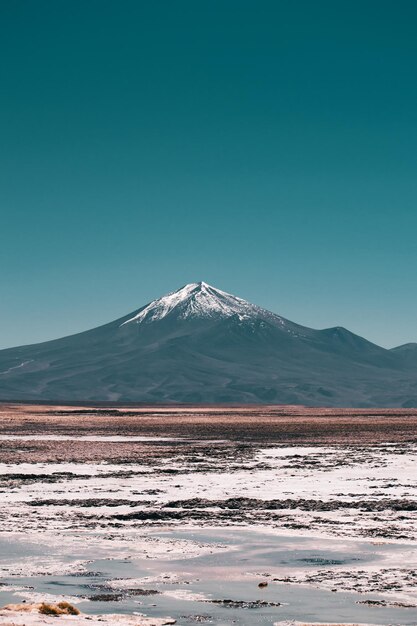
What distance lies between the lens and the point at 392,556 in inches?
708

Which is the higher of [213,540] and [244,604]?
[213,540]

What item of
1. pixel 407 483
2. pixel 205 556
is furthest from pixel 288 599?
pixel 407 483

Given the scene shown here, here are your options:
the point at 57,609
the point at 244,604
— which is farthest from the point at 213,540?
the point at 57,609

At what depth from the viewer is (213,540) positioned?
66.2 ft

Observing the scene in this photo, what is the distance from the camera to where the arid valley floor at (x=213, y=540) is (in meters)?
14.1

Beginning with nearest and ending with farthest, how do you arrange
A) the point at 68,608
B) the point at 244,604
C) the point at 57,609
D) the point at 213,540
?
1. the point at 57,609
2. the point at 68,608
3. the point at 244,604
4. the point at 213,540

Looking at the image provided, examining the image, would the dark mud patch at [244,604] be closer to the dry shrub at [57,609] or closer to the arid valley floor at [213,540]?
the arid valley floor at [213,540]

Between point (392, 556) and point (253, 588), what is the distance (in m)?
3.87

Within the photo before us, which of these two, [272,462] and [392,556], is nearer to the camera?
[392,556]

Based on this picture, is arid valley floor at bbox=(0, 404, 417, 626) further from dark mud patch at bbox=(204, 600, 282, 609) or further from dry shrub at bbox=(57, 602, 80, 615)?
dry shrub at bbox=(57, 602, 80, 615)

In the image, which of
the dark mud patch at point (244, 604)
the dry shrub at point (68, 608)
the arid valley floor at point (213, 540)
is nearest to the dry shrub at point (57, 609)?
the dry shrub at point (68, 608)

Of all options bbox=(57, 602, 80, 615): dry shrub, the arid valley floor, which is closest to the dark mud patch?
the arid valley floor

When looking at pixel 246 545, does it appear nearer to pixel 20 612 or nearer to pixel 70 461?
pixel 20 612

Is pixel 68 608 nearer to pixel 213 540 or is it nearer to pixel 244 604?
pixel 244 604
